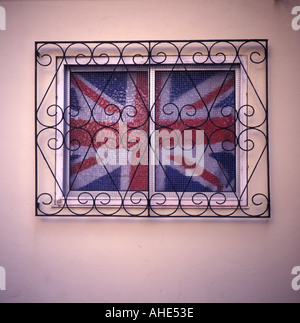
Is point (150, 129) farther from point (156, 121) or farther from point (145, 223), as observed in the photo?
point (145, 223)

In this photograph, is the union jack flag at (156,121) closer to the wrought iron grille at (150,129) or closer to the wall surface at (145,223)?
the wrought iron grille at (150,129)

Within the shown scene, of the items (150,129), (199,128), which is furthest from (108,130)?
(199,128)

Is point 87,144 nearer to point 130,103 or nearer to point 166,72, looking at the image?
point 130,103

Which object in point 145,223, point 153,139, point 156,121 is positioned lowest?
point 145,223

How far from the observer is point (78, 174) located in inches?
71.6

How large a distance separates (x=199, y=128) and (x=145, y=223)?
2.48 feet

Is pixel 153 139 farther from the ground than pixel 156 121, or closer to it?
closer to it

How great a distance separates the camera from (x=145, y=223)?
5.78ft

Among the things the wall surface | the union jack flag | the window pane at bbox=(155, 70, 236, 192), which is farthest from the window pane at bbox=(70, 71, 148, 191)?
the wall surface

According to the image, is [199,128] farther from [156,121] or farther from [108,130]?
[108,130]

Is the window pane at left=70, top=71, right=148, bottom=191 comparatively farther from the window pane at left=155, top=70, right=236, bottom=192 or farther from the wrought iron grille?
the window pane at left=155, top=70, right=236, bottom=192

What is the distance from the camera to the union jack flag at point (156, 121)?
1.78 meters

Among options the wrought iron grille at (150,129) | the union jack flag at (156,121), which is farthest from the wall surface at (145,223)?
the union jack flag at (156,121)

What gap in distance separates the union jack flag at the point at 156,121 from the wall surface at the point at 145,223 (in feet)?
0.83
